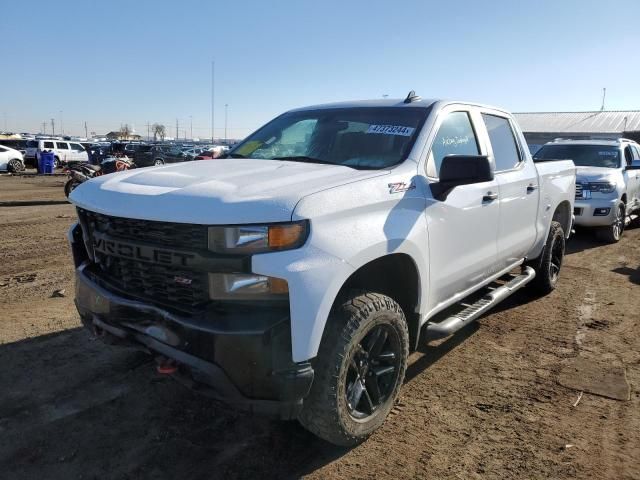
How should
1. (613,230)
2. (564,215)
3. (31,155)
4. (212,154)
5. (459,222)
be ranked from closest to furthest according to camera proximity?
(459,222)
(564,215)
(613,230)
(212,154)
(31,155)

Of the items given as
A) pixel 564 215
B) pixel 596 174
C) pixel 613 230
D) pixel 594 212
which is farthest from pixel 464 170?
pixel 613 230

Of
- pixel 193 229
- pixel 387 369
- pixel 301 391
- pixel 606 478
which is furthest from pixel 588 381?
pixel 193 229

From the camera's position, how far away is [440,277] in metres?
3.48

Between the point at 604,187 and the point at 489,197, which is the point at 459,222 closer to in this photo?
the point at 489,197

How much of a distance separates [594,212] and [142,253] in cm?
862

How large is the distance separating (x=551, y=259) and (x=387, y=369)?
3.70m

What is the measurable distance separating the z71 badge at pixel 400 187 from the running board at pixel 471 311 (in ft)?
3.32

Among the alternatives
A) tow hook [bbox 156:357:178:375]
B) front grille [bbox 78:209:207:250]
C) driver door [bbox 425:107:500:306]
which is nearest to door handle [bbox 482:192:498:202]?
driver door [bbox 425:107:500:306]

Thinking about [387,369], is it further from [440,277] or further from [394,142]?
[394,142]

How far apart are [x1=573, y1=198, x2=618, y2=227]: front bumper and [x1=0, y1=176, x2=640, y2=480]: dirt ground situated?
433cm

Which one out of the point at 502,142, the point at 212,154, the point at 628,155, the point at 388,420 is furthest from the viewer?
the point at 212,154

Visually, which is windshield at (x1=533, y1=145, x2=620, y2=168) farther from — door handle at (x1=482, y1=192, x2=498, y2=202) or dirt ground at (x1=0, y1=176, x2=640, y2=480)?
door handle at (x1=482, y1=192, x2=498, y2=202)

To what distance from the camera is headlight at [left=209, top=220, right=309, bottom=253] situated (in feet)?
7.93

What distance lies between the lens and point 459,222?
360 cm
